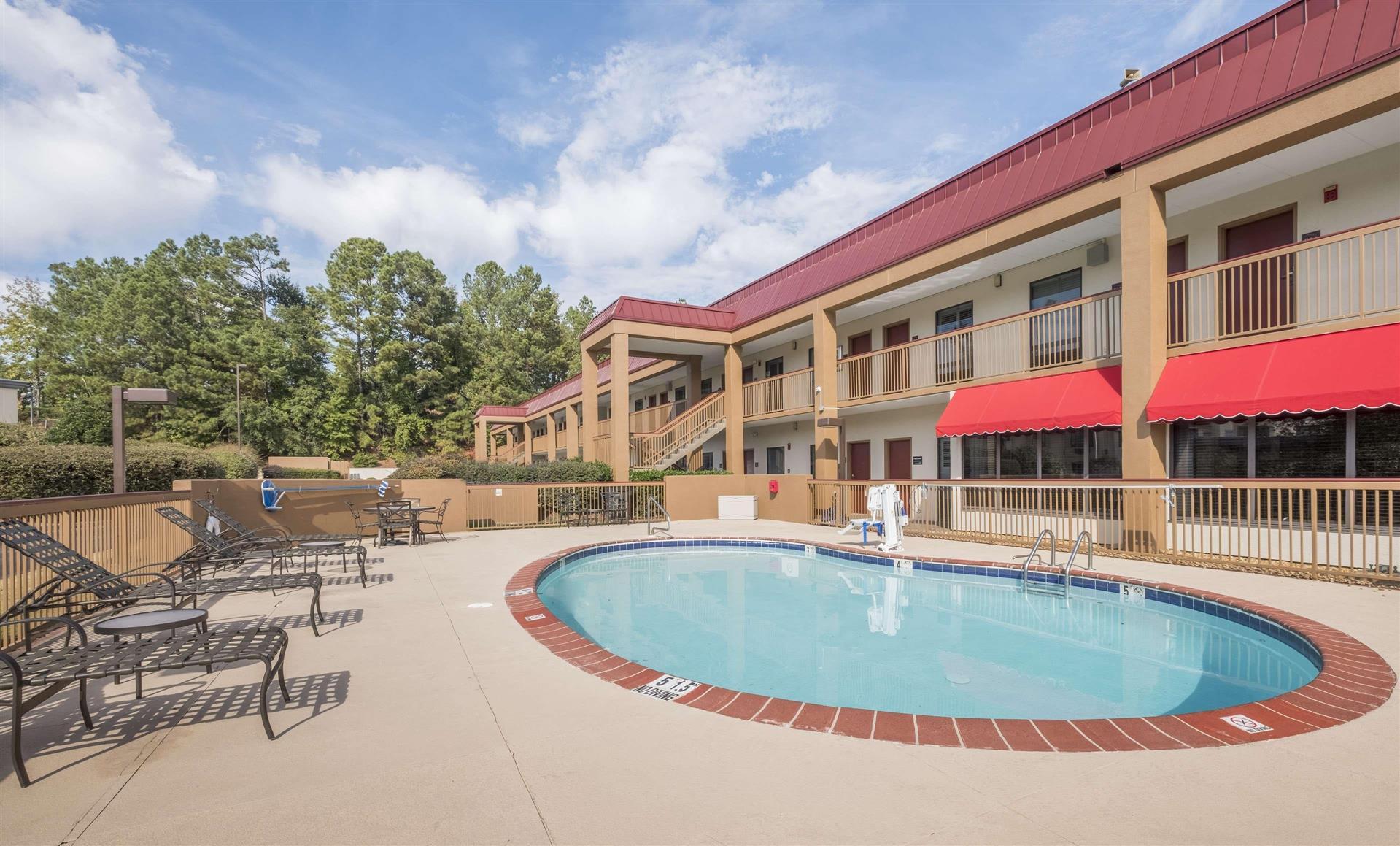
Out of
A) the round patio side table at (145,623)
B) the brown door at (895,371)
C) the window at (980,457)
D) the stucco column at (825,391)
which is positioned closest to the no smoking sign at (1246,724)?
the round patio side table at (145,623)

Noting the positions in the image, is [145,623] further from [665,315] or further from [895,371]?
[665,315]

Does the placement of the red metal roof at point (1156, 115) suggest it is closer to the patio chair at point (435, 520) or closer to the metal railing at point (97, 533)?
the patio chair at point (435, 520)

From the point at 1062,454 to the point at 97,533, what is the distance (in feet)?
53.5

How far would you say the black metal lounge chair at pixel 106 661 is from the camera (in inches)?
107

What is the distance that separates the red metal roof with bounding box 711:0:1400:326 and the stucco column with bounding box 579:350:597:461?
849 cm

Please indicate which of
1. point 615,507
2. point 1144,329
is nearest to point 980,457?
point 1144,329

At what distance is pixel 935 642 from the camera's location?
21.0ft

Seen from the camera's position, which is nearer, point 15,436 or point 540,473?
point 540,473

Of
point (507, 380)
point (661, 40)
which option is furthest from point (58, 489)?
point (507, 380)

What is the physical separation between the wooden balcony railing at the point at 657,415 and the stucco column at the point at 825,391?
24.6 ft

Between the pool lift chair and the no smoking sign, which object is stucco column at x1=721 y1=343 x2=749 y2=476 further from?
the no smoking sign

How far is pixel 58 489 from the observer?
10.1 m

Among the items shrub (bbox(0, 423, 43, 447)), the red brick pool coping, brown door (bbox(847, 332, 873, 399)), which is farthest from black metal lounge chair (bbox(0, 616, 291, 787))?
shrub (bbox(0, 423, 43, 447))

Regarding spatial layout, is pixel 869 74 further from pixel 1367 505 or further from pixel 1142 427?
pixel 1367 505
